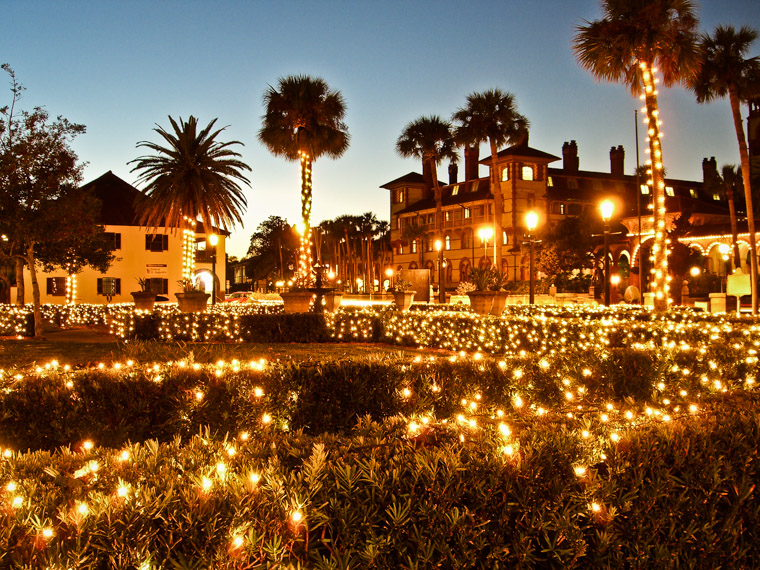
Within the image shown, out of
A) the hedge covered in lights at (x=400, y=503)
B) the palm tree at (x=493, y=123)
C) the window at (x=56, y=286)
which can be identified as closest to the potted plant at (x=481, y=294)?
the hedge covered in lights at (x=400, y=503)

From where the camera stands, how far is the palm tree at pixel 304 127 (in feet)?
108

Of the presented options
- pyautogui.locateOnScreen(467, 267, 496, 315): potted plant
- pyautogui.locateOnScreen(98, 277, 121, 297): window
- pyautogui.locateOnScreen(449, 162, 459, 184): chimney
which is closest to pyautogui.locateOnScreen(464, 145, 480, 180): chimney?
pyautogui.locateOnScreen(449, 162, 459, 184): chimney

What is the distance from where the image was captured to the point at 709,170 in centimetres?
6681

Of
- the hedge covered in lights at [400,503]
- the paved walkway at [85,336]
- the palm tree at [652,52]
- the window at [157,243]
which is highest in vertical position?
the palm tree at [652,52]

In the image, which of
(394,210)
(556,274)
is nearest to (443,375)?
(556,274)

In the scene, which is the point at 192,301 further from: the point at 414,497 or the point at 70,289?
the point at 70,289

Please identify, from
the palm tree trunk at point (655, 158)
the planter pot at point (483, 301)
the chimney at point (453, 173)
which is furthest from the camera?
the chimney at point (453, 173)

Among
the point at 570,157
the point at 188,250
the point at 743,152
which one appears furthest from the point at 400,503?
the point at 570,157

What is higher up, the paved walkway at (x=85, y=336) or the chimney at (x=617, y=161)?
the chimney at (x=617, y=161)

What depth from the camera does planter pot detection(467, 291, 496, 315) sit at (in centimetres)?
1761

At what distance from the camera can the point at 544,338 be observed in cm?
1327

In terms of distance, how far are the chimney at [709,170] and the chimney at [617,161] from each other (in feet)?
28.2

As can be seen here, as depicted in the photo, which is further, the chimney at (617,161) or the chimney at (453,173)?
the chimney at (453,173)

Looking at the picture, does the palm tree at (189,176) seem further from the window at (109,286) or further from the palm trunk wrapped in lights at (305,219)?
the window at (109,286)
